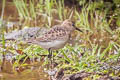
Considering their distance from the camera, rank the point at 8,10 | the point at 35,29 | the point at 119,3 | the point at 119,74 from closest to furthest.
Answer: the point at 119,74, the point at 35,29, the point at 119,3, the point at 8,10

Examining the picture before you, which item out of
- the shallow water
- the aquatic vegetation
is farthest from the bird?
the shallow water

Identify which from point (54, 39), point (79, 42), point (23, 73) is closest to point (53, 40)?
point (54, 39)

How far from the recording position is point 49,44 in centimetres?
608

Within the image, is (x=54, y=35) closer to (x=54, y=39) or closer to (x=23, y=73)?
(x=54, y=39)

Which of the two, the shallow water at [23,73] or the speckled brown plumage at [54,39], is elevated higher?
the speckled brown plumage at [54,39]

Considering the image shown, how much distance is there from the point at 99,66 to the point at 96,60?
1.13 ft

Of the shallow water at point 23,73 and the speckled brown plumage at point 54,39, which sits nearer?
the shallow water at point 23,73

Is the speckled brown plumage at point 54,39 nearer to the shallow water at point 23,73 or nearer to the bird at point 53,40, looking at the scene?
the bird at point 53,40

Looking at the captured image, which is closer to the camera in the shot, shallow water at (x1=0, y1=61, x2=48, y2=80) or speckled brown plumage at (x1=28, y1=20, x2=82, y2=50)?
shallow water at (x1=0, y1=61, x2=48, y2=80)

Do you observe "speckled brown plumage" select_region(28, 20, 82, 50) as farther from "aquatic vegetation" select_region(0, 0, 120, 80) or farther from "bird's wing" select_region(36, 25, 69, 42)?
"aquatic vegetation" select_region(0, 0, 120, 80)

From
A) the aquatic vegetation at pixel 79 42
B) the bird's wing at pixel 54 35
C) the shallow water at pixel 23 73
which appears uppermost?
the bird's wing at pixel 54 35

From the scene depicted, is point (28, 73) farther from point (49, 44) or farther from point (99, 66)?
point (99, 66)

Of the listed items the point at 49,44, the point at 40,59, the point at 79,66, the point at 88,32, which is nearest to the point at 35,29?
the point at 88,32

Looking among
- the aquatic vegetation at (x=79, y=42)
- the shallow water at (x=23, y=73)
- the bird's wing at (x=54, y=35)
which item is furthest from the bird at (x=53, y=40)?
the shallow water at (x=23, y=73)
